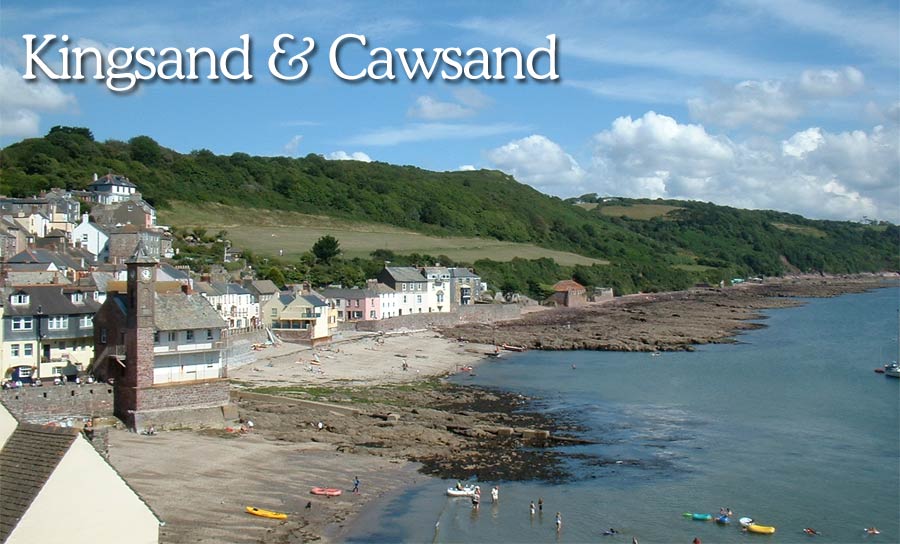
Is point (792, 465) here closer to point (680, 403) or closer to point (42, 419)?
→ point (680, 403)

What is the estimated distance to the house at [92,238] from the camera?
64625mm

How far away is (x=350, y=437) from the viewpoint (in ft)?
113

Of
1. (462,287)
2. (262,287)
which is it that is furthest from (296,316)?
(462,287)

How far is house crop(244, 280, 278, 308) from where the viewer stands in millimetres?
60150

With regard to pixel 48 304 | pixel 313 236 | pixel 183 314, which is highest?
pixel 313 236

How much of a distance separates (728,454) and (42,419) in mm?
25572

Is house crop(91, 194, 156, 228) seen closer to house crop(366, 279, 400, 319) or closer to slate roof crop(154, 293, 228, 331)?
house crop(366, 279, 400, 319)

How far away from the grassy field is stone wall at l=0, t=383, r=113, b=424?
6219 centimetres

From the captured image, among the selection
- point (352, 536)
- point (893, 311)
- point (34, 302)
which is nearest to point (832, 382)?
point (352, 536)

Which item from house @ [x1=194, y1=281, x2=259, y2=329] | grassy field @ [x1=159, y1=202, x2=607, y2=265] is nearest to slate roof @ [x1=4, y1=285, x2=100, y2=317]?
house @ [x1=194, y1=281, x2=259, y2=329]

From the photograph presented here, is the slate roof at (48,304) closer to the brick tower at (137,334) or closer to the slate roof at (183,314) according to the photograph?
the slate roof at (183,314)

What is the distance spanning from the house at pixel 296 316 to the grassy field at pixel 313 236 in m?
33.4

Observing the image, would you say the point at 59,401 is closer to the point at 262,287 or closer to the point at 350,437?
the point at 350,437

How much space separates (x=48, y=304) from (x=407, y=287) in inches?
1941
